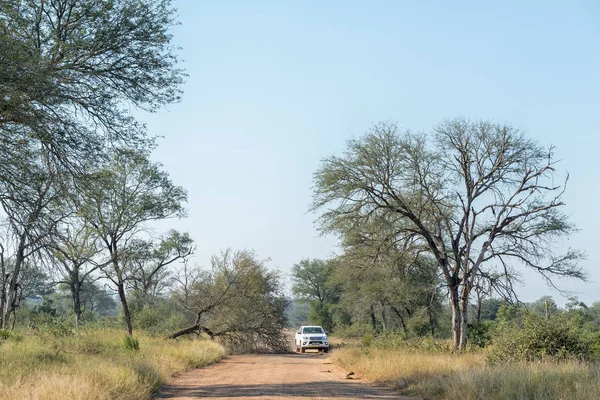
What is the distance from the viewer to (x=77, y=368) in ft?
43.9

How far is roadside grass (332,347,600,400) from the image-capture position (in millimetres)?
10101

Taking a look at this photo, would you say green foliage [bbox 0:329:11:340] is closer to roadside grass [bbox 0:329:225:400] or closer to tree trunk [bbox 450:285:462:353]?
roadside grass [bbox 0:329:225:400]

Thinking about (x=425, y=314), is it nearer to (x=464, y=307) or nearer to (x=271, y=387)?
(x=464, y=307)

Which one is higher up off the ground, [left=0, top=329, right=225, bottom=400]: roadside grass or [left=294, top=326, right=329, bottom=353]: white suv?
[left=0, top=329, right=225, bottom=400]: roadside grass

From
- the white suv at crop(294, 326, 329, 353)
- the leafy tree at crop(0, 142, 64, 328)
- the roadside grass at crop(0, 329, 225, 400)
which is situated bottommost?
the white suv at crop(294, 326, 329, 353)

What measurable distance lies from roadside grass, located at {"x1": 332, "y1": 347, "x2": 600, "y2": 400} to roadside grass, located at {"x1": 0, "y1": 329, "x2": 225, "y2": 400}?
6.13 m

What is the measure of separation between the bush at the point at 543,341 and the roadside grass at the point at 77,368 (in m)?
9.68

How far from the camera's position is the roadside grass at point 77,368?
400 inches

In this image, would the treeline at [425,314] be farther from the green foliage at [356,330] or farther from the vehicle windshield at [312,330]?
the vehicle windshield at [312,330]

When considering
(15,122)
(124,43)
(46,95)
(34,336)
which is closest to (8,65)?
(46,95)

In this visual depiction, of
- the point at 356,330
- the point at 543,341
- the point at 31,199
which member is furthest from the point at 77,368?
the point at 356,330

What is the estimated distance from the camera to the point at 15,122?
39.7ft

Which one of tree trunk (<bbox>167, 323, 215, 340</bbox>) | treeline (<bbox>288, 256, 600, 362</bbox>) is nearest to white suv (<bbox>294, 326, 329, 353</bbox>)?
treeline (<bbox>288, 256, 600, 362</bbox>)

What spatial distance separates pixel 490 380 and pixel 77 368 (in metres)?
9.05
